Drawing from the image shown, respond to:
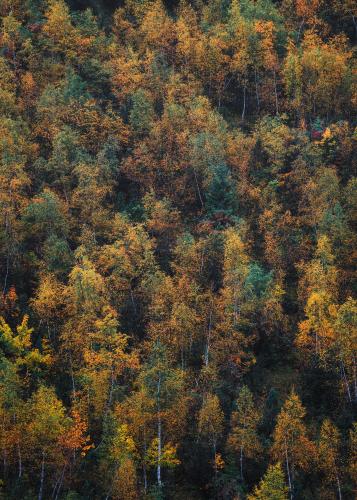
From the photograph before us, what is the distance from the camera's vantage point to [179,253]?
78.3 metres

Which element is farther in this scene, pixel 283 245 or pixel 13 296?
pixel 283 245

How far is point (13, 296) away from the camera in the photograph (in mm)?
73812

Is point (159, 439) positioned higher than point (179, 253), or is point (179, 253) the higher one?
point (179, 253)

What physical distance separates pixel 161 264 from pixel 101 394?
813 inches

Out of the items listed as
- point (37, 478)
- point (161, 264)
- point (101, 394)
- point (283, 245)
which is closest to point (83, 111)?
point (161, 264)

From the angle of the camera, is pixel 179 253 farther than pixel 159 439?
Yes

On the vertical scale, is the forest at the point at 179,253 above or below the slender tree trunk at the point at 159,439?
above

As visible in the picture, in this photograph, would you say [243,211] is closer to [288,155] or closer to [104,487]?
[288,155]

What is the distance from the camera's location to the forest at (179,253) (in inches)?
2431

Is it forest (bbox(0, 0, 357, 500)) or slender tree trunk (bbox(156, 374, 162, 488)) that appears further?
slender tree trunk (bbox(156, 374, 162, 488))

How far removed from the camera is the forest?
61.8m

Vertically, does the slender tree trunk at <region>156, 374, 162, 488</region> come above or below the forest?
below

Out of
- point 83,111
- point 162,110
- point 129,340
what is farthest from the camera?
point 162,110

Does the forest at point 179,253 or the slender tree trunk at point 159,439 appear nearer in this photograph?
the forest at point 179,253
